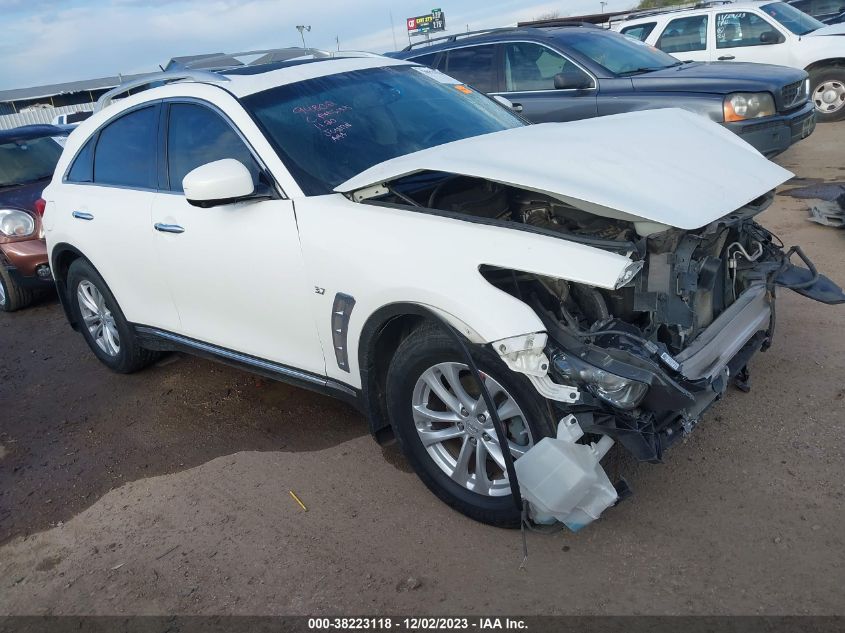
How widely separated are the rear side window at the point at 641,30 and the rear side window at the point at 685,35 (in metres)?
0.25

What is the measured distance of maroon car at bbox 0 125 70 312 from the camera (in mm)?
6930

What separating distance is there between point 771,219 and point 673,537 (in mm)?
4866

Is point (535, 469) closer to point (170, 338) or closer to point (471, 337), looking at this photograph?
point (471, 337)

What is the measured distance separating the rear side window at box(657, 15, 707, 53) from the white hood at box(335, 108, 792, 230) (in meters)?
8.52

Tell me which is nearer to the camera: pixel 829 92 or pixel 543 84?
pixel 543 84

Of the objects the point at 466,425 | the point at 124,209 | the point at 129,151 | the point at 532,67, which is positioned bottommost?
the point at 466,425

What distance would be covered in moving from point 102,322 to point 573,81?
5316 millimetres

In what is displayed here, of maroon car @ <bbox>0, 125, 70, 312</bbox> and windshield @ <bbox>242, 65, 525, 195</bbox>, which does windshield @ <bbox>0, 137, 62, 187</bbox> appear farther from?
windshield @ <bbox>242, 65, 525, 195</bbox>

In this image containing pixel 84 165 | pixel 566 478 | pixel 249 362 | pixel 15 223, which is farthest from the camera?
pixel 15 223

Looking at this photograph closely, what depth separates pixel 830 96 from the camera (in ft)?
36.6

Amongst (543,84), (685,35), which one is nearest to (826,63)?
(685,35)

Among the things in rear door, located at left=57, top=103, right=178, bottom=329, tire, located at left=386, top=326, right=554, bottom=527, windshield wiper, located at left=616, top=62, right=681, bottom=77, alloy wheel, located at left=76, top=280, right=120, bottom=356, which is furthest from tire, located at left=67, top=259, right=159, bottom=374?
windshield wiper, located at left=616, top=62, right=681, bottom=77

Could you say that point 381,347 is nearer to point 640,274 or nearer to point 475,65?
point 640,274

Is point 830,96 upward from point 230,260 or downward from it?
downward
